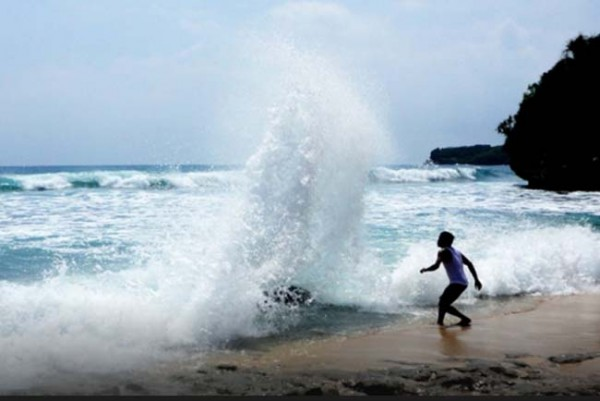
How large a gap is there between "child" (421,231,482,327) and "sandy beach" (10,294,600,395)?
0.29m

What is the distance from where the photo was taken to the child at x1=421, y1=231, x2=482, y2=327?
9555mm

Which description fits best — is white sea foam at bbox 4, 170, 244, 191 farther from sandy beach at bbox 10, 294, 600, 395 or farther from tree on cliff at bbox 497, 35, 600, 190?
sandy beach at bbox 10, 294, 600, 395

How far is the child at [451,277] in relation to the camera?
9.55 meters

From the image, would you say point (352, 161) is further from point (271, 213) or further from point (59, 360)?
point (59, 360)

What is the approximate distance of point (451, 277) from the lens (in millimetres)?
9758

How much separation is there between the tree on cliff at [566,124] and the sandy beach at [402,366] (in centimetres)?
4710

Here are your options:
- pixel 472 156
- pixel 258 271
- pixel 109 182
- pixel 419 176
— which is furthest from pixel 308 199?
pixel 472 156

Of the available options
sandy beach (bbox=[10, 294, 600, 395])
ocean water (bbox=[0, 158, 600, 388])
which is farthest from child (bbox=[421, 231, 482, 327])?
ocean water (bbox=[0, 158, 600, 388])

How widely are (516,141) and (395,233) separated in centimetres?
4304

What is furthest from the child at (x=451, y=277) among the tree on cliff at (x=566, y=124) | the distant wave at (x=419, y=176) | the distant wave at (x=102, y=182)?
the distant wave at (x=419, y=176)

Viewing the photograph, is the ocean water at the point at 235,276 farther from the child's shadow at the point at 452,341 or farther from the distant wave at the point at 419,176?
the distant wave at the point at 419,176

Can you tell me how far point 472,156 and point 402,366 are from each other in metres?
131

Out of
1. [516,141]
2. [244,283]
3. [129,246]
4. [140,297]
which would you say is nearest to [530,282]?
[244,283]

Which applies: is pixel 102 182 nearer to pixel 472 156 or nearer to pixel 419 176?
pixel 419 176
